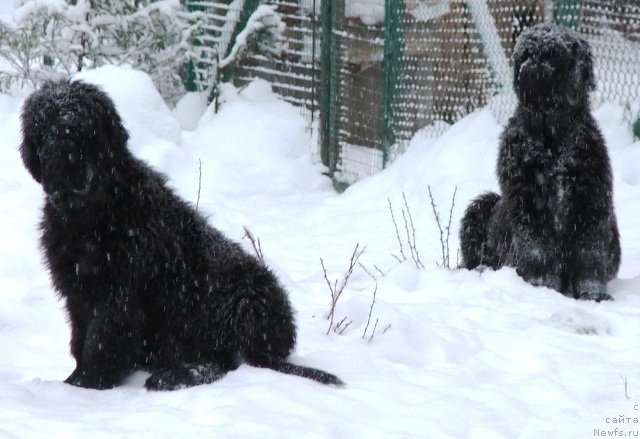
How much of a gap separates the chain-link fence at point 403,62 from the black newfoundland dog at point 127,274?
5131 millimetres

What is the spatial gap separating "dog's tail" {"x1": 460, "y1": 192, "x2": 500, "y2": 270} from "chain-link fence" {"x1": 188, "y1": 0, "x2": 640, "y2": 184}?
2354 mm

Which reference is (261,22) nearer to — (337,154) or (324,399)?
(337,154)

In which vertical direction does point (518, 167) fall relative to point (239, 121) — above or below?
above

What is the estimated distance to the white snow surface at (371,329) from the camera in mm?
3910

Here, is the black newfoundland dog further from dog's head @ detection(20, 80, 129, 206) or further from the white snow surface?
the white snow surface

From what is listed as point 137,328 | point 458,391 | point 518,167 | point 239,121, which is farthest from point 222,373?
point 239,121

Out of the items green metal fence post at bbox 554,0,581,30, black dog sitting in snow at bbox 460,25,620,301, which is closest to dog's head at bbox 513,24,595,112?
black dog sitting in snow at bbox 460,25,620,301

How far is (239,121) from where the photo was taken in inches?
475

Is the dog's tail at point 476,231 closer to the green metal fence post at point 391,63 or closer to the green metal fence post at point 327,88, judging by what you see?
the green metal fence post at point 391,63

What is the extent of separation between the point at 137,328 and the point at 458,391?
1.45 meters

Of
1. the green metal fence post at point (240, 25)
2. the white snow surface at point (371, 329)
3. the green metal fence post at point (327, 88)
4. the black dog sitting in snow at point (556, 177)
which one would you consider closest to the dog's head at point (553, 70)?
the black dog sitting in snow at point (556, 177)

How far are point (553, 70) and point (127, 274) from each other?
3.15m

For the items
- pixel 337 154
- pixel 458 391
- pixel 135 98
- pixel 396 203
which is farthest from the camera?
pixel 337 154

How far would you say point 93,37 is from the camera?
1212cm
